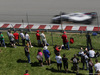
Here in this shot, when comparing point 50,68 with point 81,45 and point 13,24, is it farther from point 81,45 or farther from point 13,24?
point 13,24

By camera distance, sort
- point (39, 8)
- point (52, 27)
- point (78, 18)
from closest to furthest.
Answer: point (78, 18)
point (52, 27)
point (39, 8)

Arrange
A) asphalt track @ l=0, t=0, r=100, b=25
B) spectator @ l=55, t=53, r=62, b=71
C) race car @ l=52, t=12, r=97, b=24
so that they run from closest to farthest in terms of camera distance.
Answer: spectator @ l=55, t=53, r=62, b=71 < race car @ l=52, t=12, r=97, b=24 < asphalt track @ l=0, t=0, r=100, b=25

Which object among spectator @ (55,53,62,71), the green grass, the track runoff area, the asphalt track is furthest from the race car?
spectator @ (55,53,62,71)

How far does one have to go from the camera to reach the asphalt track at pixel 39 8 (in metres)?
26.3

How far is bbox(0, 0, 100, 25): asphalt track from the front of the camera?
26297 millimetres

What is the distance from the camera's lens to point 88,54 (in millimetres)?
→ 17516

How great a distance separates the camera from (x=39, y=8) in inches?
1125

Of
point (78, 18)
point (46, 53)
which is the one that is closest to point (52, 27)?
point (78, 18)

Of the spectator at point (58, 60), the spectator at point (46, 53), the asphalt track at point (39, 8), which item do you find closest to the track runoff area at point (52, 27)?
the asphalt track at point (39, 8)

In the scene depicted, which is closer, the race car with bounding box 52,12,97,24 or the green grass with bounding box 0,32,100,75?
the green grass with bounding box 0,32,100,75

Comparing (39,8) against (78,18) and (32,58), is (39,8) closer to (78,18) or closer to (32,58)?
(78,18)

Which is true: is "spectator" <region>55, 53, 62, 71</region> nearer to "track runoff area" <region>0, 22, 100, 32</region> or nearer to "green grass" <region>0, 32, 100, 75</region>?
"green grass" <region>0, 32, 100, 75</region>

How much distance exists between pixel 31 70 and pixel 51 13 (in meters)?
11.3

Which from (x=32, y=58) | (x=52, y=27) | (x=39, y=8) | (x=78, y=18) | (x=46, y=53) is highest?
(x=39, y=8)
